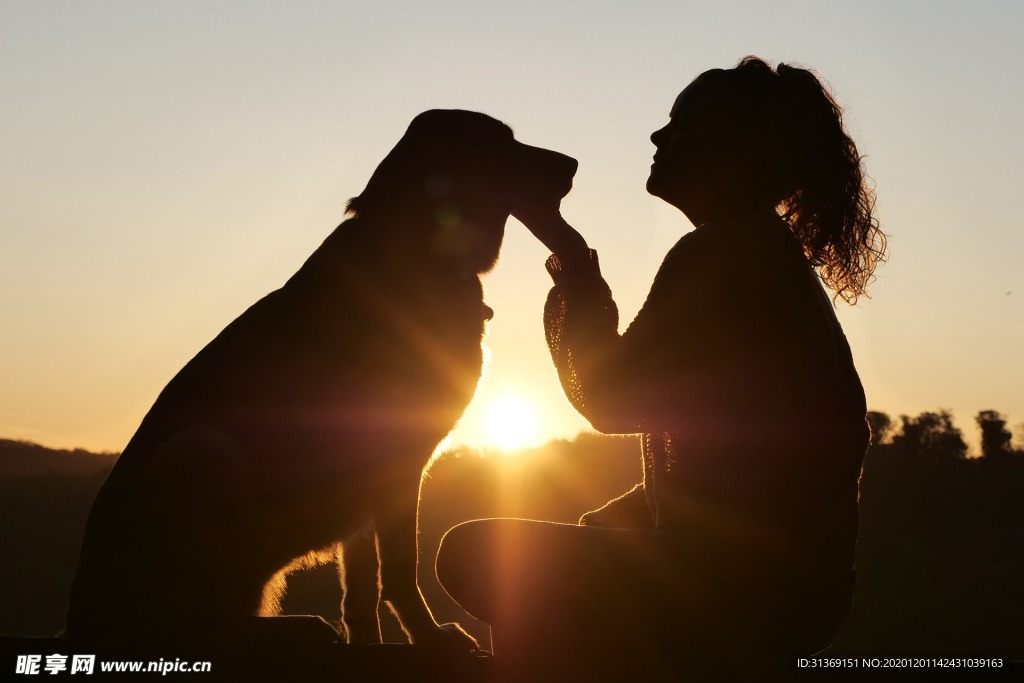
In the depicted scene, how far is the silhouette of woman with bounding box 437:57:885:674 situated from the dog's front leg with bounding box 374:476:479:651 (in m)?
1.11

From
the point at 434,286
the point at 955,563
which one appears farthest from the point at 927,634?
the point at 434,286

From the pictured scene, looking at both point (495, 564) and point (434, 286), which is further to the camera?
point (434, 286)

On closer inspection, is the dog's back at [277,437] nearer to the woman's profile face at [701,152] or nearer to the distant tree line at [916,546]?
the woman's profile face at [701,152]

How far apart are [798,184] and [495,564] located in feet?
4.99

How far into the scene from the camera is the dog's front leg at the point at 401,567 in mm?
3629

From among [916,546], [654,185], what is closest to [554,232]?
[654,185]

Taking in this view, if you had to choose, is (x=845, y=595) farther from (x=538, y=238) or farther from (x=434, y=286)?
(x=434, y=286)

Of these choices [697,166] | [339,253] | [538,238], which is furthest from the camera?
[339,253]

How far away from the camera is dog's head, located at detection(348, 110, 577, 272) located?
4.05m

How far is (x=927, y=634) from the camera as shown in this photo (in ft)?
172

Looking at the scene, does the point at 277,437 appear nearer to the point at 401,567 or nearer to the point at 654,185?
the point at 401,567

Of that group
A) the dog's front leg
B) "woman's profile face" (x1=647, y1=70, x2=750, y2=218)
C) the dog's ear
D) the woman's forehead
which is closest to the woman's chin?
"woman's profile face" (x1=647, y1=70, x2=750, y2=218)

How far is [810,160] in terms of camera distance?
2.89m

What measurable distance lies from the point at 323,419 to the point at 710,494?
156 centimetres
